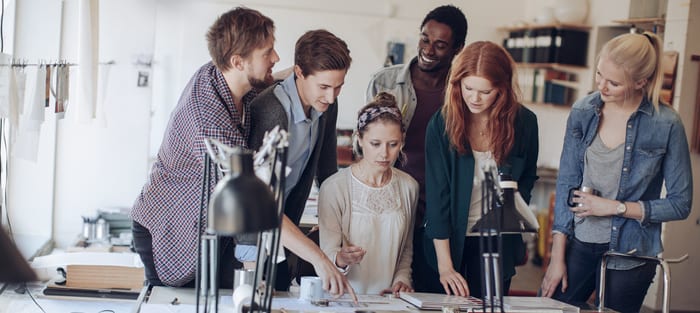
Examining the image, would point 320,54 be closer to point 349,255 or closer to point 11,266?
point 349,255

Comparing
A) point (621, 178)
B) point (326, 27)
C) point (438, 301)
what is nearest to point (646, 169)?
point (621, 178)

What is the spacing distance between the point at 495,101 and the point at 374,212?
22.4 inches

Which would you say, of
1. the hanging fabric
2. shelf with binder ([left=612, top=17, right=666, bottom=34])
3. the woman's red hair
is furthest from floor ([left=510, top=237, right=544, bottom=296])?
the hanging fabric

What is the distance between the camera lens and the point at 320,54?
2.72 m

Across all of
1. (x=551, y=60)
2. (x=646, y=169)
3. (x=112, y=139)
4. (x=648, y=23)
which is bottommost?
(x=112, y=139)

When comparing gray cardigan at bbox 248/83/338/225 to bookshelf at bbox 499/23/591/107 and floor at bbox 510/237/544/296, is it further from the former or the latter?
bookshelf at bbox 499/23/591/107

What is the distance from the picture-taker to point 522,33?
8.27 m

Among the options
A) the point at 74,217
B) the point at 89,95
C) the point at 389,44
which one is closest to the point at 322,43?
the point at 89,95

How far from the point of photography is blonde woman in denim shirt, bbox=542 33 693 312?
300 centimetres

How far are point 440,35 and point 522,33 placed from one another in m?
5.11

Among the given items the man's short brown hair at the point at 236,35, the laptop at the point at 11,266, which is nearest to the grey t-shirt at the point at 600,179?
the man's short brown hair at the point at 236,35

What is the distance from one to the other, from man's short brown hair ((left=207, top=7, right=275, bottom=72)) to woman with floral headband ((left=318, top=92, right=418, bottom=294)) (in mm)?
653

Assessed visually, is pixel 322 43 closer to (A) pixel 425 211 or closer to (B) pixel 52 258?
(A) pixel 425 211

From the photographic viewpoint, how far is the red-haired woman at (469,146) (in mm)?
2814
